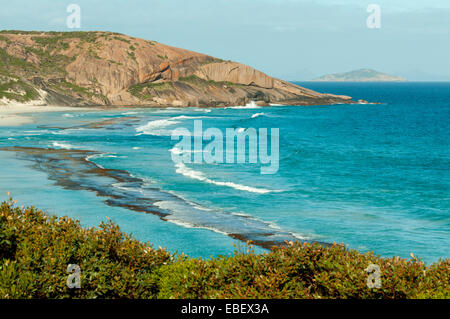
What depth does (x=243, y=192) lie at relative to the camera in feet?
101

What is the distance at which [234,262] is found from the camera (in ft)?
32.3

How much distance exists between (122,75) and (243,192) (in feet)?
328

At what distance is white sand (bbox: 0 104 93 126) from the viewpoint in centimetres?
7424

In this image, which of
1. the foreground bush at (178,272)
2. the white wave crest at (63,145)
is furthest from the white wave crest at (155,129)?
the foreground bush at (178,272)

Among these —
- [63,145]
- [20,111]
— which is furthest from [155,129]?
[20,111]

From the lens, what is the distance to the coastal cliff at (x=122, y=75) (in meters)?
116

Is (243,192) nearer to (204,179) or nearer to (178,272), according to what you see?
(204,179)

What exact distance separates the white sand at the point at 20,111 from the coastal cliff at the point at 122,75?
4.49 m

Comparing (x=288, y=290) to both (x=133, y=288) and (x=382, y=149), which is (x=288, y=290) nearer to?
(x=133, y=288)

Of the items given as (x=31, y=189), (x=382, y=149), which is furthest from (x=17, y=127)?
(x=382, y=149)

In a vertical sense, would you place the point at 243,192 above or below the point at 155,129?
below

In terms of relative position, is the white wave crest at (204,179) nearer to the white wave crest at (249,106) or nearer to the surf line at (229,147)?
the surf line at (229,147)

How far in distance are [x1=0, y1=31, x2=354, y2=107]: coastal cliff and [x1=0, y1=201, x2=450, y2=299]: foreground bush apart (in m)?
102
